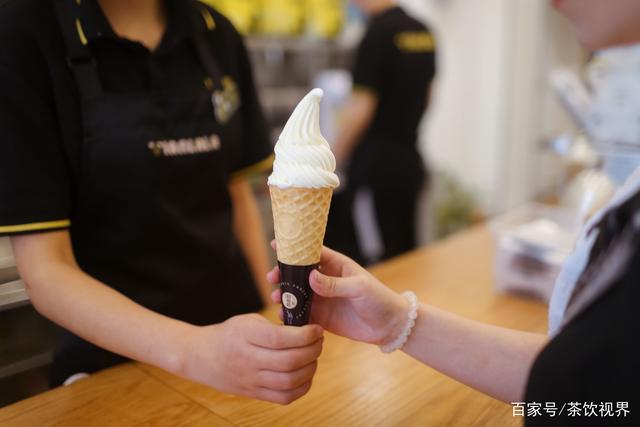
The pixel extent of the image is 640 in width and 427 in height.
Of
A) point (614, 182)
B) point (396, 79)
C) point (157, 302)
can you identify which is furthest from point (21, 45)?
point (396, 79)

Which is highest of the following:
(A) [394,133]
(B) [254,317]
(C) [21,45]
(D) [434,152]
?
(C) [21,45]

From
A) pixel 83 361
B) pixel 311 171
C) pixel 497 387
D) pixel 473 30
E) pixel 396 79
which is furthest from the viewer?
pixel 473 30

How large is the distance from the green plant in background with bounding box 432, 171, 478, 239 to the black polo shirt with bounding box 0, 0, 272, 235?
158 inches

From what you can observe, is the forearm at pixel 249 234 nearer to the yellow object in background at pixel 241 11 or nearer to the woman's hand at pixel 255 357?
the woman's hand at pixel 255 357

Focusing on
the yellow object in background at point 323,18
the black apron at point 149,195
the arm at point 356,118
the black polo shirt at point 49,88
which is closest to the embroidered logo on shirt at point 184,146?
the black apron at point 149,195

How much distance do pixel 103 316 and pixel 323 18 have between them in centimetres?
316

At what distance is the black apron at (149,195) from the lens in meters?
1.04

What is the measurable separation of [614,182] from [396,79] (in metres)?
1.56

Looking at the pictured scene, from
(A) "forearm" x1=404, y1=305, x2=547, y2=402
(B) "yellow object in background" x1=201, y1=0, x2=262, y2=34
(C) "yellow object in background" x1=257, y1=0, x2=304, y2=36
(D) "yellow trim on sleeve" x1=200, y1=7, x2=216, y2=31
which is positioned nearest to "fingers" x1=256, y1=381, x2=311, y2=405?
(A) "forearm" x1=404, y1=305, x2=547, y2=402

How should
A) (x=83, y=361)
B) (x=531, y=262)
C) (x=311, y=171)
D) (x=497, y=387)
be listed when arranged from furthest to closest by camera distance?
(x=531, y=262) < (x=83, y=361) < (x=497, y=387) < (x=311, y=171)

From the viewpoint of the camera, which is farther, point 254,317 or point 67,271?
point 67,271

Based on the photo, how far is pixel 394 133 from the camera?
3117 mm

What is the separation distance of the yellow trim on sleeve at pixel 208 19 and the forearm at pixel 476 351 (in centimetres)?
87

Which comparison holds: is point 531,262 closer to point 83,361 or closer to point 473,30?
point 83,361
